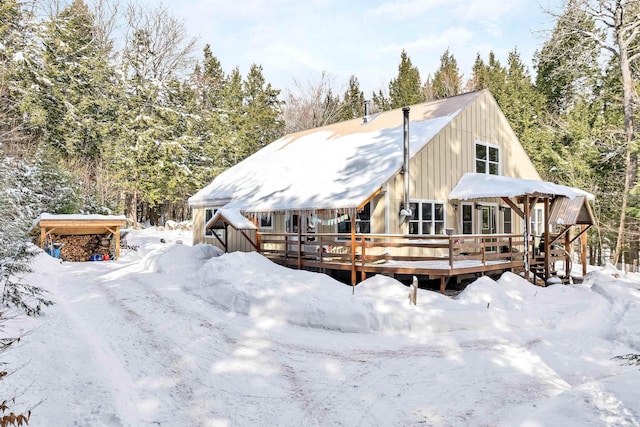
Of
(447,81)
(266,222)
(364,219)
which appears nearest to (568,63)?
(364,219)

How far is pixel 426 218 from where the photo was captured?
42.6 ft

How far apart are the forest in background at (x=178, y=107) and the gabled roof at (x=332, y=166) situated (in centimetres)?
800

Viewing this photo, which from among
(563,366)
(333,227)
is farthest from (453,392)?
(333,227)

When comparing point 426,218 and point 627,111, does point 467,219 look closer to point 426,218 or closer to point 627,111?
point 426,218

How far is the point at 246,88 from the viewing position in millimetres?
35875

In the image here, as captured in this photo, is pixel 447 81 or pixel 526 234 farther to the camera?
pixel 447 81

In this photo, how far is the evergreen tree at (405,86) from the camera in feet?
122

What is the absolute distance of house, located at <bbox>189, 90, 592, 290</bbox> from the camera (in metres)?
11.2

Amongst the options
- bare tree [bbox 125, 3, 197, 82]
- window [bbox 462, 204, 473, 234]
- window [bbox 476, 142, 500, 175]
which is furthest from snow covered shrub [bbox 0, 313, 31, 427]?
bare tree [bbox 125, 3, 197, 82]

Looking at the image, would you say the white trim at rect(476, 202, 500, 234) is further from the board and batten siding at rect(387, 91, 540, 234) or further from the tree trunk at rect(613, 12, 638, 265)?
the tree trunk at rect(613, 12, 638, 265)

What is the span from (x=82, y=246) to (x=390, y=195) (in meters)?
13.2

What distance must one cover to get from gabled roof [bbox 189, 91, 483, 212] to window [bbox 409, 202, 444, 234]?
1766 millimetres

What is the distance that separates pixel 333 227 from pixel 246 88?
2641 cm

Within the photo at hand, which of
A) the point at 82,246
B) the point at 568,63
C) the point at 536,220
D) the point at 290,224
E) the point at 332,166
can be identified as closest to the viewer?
the point at 332,166
